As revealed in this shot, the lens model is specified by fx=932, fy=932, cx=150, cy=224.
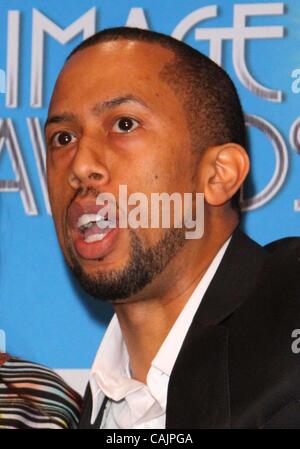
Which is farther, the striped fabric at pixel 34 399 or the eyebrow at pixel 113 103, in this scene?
the striped fabric at pixel 34 399

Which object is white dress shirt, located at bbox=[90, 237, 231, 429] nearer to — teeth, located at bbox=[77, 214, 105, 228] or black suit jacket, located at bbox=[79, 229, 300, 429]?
black suit jacket, located at bbox=[79, 229, 300, 429]

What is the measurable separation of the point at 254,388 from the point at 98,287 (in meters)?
0.31

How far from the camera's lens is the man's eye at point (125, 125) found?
59.1 inches

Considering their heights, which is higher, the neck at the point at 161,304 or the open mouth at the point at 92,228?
the open mouth at the point at 92,228

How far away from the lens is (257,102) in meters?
1.69

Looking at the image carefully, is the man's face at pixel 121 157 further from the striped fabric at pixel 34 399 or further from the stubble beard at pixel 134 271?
the striped fabric at pixel 34 399

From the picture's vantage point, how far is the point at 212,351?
141 centimetres

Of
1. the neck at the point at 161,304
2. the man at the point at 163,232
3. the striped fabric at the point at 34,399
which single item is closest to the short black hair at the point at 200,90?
the man at the point at 163,232

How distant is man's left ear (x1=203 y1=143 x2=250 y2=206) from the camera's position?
1.53m

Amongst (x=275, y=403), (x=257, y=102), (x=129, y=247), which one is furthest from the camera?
(x=257, y=102)

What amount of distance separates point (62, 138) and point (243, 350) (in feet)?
1.54

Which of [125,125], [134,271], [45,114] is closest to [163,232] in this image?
[134,271]

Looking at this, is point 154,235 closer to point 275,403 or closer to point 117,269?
point 117,269
